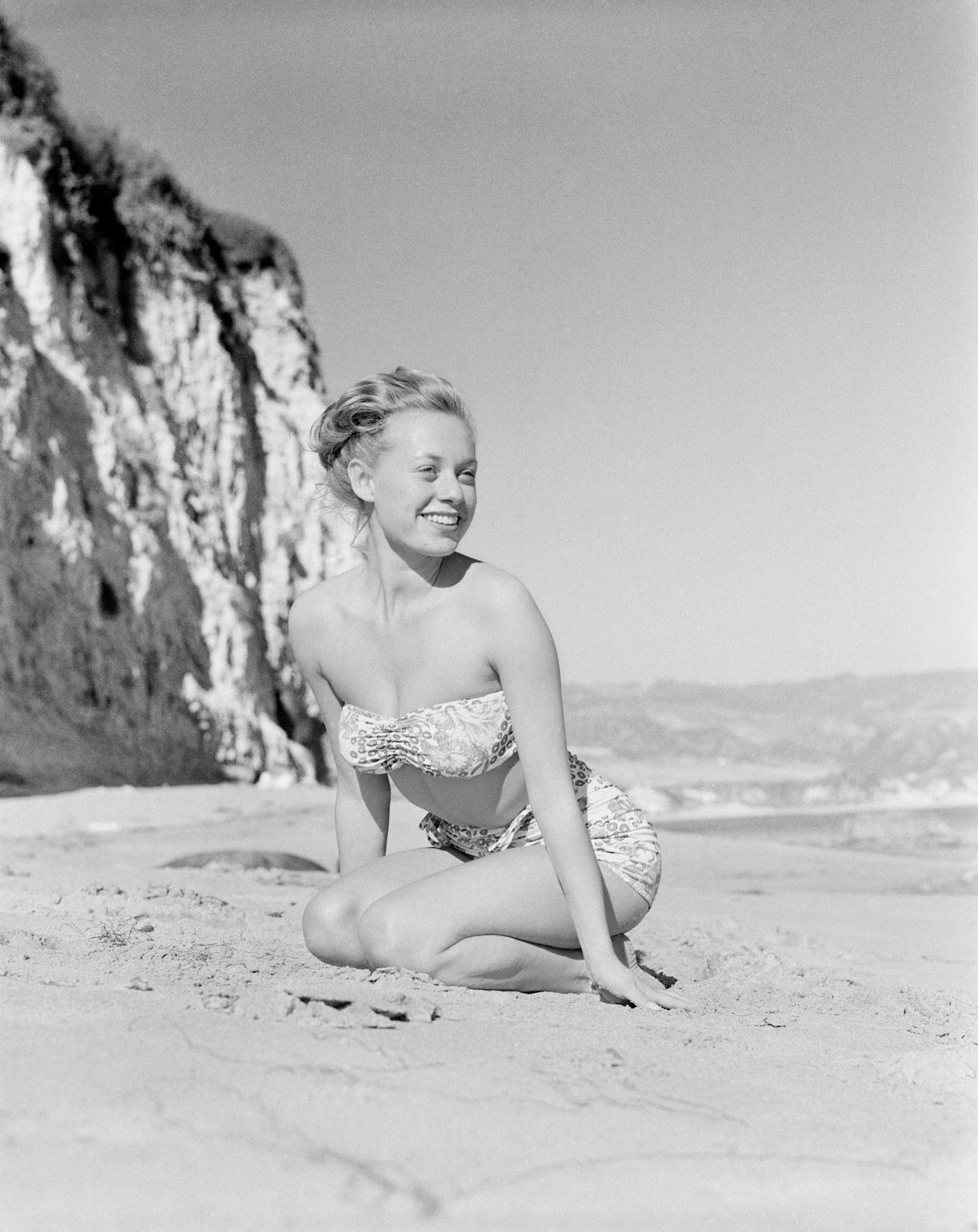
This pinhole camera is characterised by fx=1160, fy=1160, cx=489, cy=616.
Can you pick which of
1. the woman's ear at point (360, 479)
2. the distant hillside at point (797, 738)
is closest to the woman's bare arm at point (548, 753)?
the woman's ear at point (360, 479)

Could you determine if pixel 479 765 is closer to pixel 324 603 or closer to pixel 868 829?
pixel 324 603

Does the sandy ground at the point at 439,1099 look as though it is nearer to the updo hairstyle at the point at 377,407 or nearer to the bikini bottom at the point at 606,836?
the bikini bottom at the point at 606,836

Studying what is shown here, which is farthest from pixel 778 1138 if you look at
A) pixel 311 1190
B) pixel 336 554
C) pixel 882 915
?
pixel 336 554

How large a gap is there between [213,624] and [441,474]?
589 inches

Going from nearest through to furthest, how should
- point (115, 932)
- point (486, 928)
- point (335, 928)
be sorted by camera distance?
point (486, 928) → point (335, 928) → point (115, 932)

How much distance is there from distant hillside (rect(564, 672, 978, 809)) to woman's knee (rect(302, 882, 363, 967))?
19.7 m

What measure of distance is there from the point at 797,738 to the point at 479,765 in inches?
1961

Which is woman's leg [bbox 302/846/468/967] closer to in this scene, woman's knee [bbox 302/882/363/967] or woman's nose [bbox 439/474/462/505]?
woman's knee [bbox 302/882/363/967]

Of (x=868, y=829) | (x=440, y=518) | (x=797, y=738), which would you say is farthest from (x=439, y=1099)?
(x=797, y=738)

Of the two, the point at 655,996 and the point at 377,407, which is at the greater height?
the point at 377,407

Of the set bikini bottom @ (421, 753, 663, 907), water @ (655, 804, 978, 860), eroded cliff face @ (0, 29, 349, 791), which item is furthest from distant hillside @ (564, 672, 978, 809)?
bikini bottom @ (421, 753, 663, 907)

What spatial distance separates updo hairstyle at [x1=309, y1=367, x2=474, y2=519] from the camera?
2.95 meters

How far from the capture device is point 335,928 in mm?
3004

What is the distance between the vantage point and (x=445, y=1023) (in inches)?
86.2
